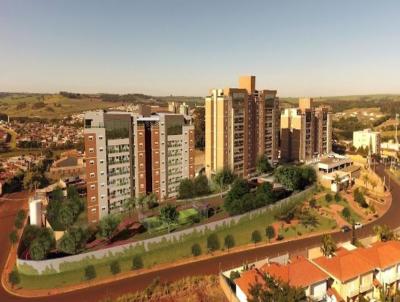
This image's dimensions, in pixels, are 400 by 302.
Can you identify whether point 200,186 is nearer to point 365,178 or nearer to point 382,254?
point 382,254

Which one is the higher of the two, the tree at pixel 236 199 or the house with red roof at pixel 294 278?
the tree at pixel 236 199

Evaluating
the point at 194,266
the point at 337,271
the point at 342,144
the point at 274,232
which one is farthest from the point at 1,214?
the point at 342,144

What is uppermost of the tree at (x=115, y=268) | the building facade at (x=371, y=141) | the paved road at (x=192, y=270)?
the building facade at (x=371, y=141)

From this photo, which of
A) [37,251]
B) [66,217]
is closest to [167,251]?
[66,217]

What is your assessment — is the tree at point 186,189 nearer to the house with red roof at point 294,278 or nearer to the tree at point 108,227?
the tree at point 108,227

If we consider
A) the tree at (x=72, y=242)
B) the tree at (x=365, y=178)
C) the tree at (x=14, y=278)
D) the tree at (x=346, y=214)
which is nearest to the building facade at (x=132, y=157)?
the tree at (x=72, y=242)

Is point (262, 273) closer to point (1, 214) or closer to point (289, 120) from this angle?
point (1, 214)
